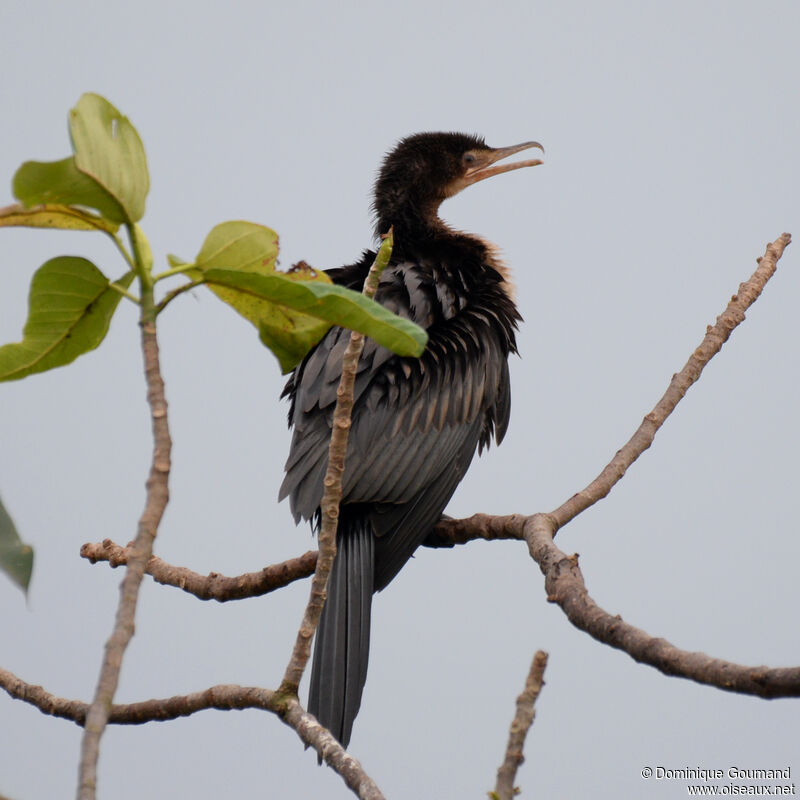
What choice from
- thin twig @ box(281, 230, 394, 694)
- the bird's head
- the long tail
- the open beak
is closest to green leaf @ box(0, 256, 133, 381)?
thin twig @ box(281, 230, 394, 694)

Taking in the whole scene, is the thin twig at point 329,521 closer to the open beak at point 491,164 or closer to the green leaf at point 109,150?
the green leaf at point 109,150

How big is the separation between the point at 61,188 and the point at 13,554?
1.32 ft

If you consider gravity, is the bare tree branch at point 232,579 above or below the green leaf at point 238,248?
above

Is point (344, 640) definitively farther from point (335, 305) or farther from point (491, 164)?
point (491, 164)

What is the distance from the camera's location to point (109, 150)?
1.11 m

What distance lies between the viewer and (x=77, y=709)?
6.97 feet

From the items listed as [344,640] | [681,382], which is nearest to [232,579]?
[344,640]

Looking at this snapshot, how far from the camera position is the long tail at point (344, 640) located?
2.67 m

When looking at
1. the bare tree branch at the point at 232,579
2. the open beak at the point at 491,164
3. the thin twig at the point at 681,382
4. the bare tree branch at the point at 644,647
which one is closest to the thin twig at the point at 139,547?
the bare tree branch at the point at 644,647

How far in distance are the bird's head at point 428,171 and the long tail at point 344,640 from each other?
1324 mm

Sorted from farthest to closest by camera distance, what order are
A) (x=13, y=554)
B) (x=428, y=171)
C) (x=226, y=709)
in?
(x=428, y=171) < (x=226, y=709) < (x=13, y=554)

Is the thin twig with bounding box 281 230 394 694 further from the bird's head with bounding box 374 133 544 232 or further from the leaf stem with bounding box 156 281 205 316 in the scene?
the bird's head with bounding box 374 133 544 232

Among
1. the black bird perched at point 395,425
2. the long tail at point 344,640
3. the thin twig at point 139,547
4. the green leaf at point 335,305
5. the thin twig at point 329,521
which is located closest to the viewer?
the thin twig at point 139,547

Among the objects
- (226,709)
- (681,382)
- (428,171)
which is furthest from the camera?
(428,171)
